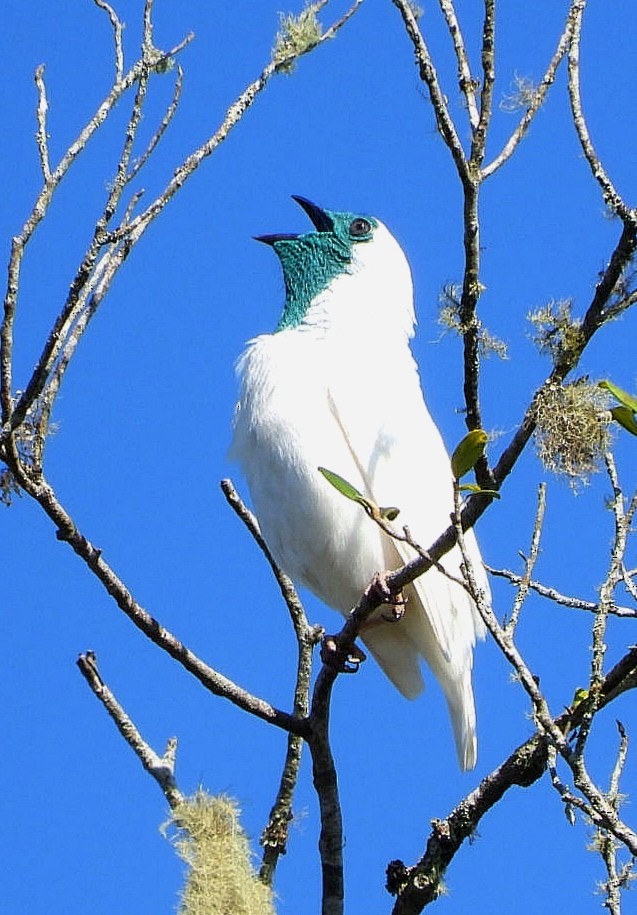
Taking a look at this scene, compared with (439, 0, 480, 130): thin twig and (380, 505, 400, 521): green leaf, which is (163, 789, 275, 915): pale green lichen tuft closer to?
(380, 505, 400, 521): green leaf

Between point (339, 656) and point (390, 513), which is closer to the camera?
Answer: point (390, 513)

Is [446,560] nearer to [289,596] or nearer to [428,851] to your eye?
[289,596]

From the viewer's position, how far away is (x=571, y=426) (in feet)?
12.4

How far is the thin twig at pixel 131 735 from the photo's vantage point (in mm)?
5062

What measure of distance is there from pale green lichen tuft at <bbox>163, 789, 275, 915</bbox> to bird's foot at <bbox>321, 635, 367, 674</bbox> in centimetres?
75

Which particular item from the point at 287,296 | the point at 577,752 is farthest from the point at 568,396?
the point at 287,296

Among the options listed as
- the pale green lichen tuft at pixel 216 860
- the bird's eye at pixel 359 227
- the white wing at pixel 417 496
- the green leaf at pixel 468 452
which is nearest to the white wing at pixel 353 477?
the white wing at pixel 417 496

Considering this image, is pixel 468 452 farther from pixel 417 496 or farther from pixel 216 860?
pixel 417 496

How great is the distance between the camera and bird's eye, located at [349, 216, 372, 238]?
23.8 feet

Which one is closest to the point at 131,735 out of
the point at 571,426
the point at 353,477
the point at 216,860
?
the point at 216,860

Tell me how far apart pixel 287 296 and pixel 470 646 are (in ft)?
6.11

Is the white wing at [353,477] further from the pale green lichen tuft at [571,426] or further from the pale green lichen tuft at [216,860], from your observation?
the pale green lichen tuft at [571,426]

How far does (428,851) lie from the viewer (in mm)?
5082

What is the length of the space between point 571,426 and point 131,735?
219 centimetres
